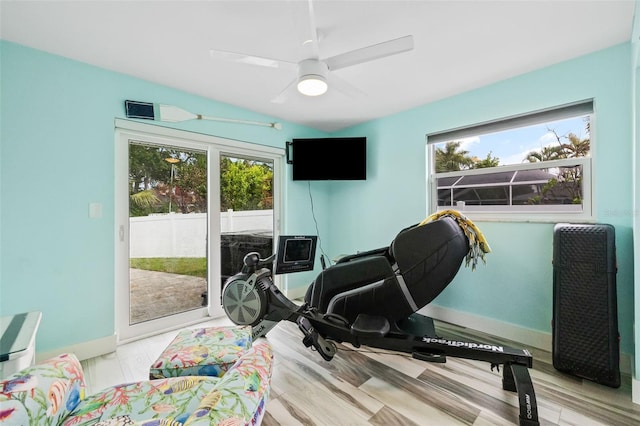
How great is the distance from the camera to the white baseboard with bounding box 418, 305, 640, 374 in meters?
2.22

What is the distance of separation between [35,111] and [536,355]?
4.25 meters

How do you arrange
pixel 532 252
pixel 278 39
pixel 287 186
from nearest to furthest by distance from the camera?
pixel 278 39 < pixel 532 252 < pixel 287 186

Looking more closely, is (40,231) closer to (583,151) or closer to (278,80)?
(278,80)

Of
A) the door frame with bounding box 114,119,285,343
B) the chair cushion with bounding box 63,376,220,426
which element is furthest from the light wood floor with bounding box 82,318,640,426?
the chair cushion with bounding box 63,376,220,426

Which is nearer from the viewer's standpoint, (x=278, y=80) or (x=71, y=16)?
(x=71, y=16)

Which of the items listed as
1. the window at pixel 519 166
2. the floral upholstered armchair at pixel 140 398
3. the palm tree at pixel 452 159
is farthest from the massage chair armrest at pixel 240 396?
the palm tree at pixel 452 159

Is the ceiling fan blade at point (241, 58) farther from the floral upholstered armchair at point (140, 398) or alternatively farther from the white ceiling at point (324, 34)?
the floral upholstered armchair at point (140, 398)

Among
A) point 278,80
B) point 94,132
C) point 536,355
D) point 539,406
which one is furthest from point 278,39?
point 536,355

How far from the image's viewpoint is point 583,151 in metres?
2.18

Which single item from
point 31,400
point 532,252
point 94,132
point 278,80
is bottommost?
point 31,400

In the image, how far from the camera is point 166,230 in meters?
2.76

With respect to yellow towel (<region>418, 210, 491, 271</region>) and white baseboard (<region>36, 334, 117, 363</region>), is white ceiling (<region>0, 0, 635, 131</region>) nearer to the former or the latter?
yellow towel (<region>418, 210, 491, 271</region>)

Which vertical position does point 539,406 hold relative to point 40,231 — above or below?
below

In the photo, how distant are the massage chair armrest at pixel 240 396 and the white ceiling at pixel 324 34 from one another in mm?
1500
